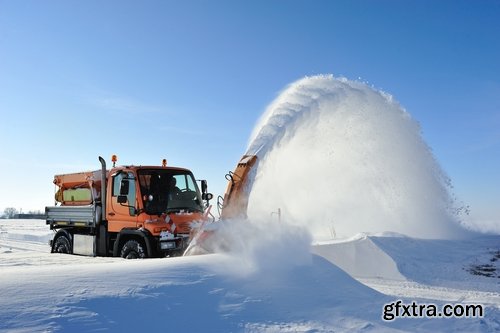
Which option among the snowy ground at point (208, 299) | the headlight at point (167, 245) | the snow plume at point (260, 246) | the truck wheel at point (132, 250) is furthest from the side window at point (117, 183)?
the snowy ground at point (208, 299)

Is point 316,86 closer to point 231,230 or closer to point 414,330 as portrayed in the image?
point 231,230

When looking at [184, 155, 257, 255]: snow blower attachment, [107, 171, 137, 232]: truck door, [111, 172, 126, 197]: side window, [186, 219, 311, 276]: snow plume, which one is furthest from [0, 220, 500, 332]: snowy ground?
[111, 172, 126, 197]: side window

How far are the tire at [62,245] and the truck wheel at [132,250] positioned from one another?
118 inches

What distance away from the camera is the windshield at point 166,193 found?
32.6ft

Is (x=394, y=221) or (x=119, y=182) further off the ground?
(x=119, y=182)

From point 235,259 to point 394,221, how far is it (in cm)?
1273

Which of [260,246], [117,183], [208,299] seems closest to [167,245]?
[117,183]

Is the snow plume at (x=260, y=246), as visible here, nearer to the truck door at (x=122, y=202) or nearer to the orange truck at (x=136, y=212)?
the orange truck at (x=136, y=212)

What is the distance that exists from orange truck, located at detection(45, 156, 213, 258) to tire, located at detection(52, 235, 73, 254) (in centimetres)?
3

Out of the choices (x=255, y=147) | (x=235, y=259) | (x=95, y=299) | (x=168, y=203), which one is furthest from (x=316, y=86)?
(x=95, y=299)

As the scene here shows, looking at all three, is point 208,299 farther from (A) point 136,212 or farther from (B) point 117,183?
(B) point 117,183

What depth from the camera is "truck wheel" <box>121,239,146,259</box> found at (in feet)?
31.4

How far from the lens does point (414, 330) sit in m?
5.25

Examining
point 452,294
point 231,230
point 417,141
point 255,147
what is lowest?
point 452,294
